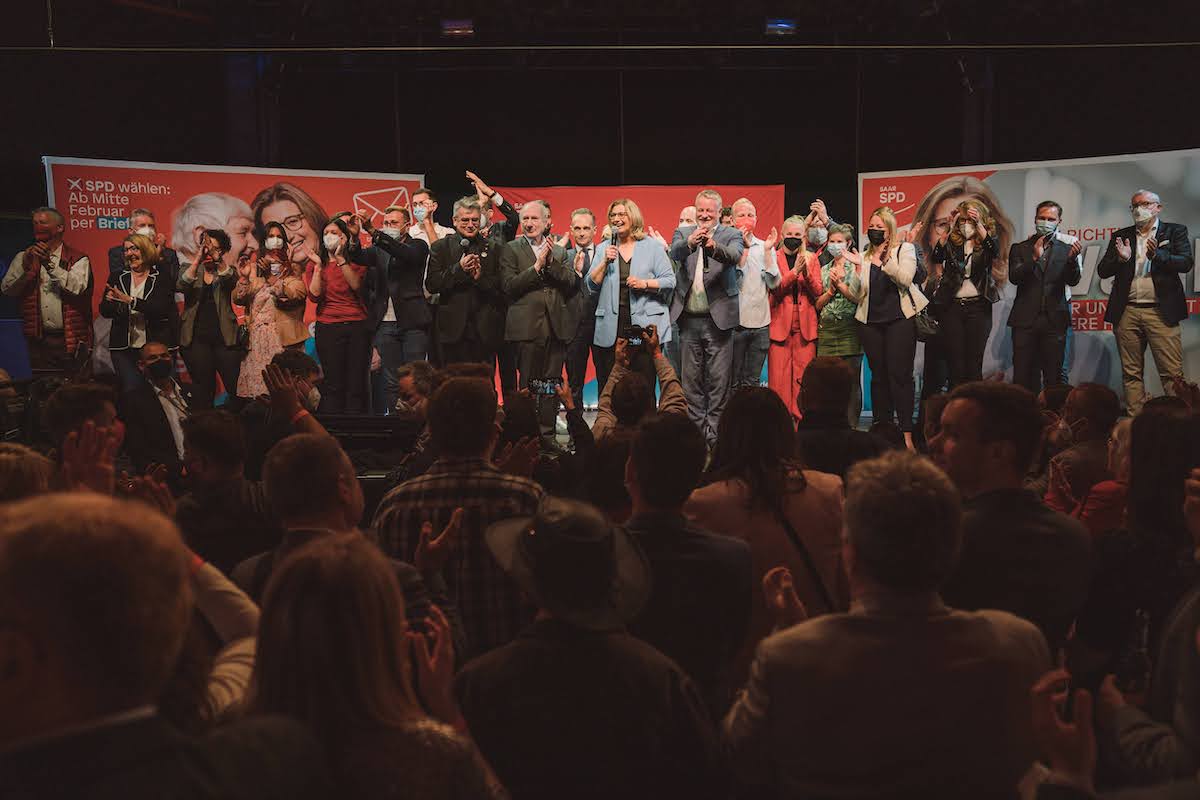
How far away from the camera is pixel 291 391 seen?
335 cm

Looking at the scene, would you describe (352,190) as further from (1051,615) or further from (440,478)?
(1051,615)

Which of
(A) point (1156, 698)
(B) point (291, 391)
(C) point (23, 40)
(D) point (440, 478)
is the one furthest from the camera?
(C) point (23, 40)

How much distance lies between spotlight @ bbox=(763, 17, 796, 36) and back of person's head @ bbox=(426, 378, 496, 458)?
7.71 m

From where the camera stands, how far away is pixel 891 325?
315 inches

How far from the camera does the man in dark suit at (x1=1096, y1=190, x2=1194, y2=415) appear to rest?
8023 mm

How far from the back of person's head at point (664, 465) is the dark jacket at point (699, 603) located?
0.24ft

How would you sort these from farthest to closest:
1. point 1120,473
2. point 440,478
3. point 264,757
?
point 1120,473, point 440,478, point 264,757

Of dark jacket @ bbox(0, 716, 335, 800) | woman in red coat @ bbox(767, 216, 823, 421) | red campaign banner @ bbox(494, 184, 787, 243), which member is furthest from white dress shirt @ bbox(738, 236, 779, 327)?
dark jacket @ bbox(0, 716, 335, 800)

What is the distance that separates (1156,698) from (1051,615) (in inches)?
18.4

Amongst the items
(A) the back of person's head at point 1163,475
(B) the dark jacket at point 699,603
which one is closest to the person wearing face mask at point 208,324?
(B) the dark jacket at point 699,603

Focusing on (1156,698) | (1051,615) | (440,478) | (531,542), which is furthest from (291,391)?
(1156,698)

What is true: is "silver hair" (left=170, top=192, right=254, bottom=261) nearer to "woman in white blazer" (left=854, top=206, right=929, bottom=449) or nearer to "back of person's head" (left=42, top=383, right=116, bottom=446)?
"woman in white blazer" (left=854, top=206, right=929, bottom=449)

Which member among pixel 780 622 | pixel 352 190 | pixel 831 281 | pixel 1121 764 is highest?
pixel 352 190

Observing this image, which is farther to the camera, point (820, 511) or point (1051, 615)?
point (820, 511)
